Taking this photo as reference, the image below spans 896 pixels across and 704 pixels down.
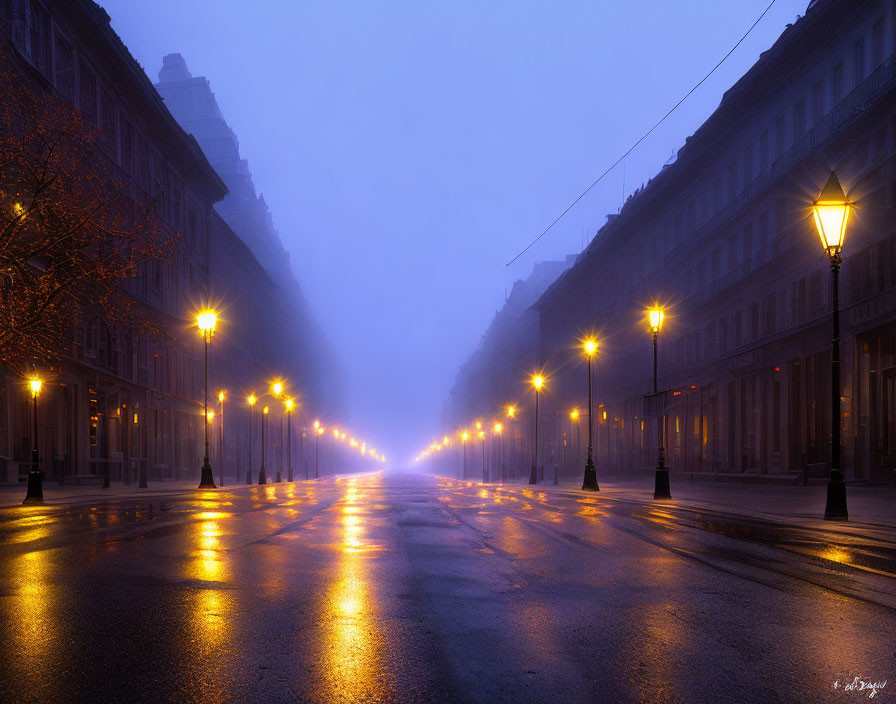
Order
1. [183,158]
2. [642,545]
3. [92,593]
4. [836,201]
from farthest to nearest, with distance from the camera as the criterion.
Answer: [183,158] < [836,201] < [642,545] < [92,593]

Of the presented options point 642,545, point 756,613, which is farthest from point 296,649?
point 642,545

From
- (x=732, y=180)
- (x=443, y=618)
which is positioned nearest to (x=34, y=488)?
(x=443, y=618)

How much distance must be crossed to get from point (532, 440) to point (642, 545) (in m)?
78.8

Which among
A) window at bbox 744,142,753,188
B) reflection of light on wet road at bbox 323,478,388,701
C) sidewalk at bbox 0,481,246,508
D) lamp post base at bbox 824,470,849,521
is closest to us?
reflection of light on wet road at bbox 323,478,388,701

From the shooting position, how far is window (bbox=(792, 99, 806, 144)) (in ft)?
112

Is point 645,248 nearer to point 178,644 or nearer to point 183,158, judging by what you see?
point 183,158

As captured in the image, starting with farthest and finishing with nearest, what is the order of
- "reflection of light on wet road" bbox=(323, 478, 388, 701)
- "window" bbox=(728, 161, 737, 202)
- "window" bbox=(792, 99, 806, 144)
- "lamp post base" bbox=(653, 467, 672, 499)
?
1. "window" bbox=(728, 161, 737, 202)
2. "window" bbox=(792, 99, 806, 144)
3. "lamp post base" bbox=(653, 467, 672, 499)
4. "reflection of light on wet road" bbox=(323, 478, 388, 701)

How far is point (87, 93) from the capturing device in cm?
3938

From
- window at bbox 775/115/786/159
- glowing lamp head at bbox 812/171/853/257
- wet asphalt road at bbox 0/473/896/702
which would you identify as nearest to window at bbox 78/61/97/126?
window at bbox 775/115/786/159

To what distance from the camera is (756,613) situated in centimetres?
583

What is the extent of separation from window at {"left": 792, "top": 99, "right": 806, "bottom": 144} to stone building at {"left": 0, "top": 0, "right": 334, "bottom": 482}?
25.6 m

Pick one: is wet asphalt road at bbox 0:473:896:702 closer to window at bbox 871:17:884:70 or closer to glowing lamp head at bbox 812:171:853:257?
glowing lamp head at bbox 812:171:853:257

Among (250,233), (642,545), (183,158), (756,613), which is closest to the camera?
(756,613)

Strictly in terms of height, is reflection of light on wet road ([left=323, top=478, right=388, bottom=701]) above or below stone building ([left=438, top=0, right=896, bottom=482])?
below
